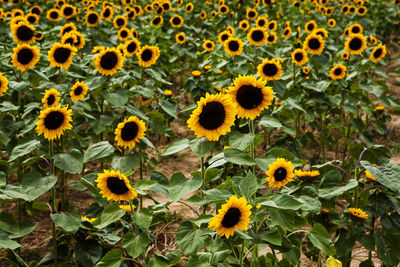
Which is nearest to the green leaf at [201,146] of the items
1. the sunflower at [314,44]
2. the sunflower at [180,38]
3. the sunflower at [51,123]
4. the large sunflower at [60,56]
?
the sunflower at [51,123]

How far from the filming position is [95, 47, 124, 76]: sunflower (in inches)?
115

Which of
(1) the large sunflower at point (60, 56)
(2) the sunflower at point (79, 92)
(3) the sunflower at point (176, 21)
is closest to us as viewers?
(2) the sunflower at point (79, 92)

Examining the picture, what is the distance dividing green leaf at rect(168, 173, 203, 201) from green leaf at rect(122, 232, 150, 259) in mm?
297

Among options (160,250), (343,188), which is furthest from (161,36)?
(343,188)

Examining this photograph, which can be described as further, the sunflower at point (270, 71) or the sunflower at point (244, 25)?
the sunflower at point (244, 25)

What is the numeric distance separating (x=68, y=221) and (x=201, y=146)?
2.88 ft

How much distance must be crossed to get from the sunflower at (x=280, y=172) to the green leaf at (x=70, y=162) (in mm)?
985

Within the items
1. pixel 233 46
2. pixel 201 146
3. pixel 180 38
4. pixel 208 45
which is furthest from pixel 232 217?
pixel 180 38

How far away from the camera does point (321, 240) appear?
75.1 inches

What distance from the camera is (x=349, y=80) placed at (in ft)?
13.2

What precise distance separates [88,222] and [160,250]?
0.99 m

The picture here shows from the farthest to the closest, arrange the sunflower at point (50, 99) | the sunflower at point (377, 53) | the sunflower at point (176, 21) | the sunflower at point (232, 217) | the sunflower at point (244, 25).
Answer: the sunflower at point (176, 21) < the sunflower at point (244, 25) < the sunflower at point (377, 53) < the sunflower at point (50, 99) < the sunflower at point (232, 217)

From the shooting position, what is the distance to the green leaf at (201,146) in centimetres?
170

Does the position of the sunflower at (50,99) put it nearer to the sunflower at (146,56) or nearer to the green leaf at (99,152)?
the green leaf at (99,152)
